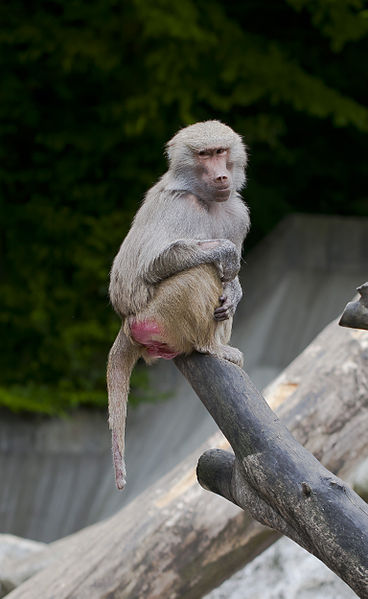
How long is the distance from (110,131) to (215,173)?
15.5ft

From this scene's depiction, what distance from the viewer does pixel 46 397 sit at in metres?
6.68

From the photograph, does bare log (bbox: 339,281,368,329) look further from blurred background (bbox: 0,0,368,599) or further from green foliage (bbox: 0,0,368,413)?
green foliage (bbox: 0,0,368,413)

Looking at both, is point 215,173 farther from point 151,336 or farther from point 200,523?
point 200,523

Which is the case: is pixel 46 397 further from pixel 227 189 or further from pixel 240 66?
pixel 227 189

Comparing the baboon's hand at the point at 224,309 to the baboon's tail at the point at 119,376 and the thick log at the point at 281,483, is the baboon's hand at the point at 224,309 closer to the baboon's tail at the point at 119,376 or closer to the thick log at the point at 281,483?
the thick log at the point at 281,483

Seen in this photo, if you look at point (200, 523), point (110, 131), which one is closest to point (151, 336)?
point (200, 523)

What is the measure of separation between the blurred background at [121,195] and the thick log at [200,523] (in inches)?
96.5

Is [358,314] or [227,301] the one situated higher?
[358,314]

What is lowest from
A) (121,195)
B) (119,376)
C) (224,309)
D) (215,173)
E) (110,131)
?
(121,195)

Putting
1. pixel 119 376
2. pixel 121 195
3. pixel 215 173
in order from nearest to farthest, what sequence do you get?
pixel 215 173, pixel 119 376, pixel 121 195

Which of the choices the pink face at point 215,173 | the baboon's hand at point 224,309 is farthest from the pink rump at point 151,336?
the pink face at point 215,173

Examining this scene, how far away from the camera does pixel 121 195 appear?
24.1ft

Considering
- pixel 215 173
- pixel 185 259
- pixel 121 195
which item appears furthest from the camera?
pixel 121 195

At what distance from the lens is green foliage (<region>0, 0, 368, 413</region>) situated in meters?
6.24
